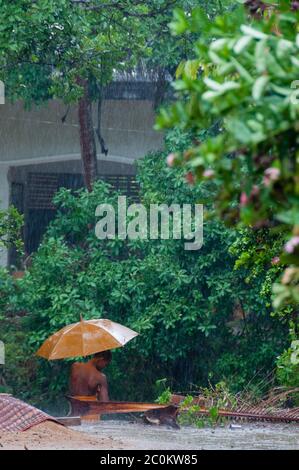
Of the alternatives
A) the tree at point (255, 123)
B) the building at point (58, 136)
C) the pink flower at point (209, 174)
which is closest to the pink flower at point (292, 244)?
the tree at point (255, 123)

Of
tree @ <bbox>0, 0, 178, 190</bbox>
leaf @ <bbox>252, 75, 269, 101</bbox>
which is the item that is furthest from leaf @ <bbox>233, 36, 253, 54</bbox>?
tree @ <bbox>0, 0, 178, 190</bbox>

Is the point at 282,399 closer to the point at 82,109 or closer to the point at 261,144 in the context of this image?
the point at 82,109

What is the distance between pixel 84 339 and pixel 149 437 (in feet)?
5.40

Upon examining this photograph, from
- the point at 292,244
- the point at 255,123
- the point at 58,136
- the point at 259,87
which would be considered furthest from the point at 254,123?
the point at 58,136

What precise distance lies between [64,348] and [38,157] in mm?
4521

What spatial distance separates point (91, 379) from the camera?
33.9 feet

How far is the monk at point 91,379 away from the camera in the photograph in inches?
406

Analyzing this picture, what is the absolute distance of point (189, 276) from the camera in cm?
1130

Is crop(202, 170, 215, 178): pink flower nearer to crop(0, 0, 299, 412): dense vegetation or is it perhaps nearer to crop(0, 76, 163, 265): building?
crop(0, 0, 299, 412): dense vegetation

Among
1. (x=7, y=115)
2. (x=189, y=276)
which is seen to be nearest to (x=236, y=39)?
(x=189, y=276)

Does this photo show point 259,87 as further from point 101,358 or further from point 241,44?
point 101,358

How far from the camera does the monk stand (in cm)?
1030

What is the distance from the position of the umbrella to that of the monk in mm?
358

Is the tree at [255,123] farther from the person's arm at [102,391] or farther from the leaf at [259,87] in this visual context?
the person's arm at [102,391]
